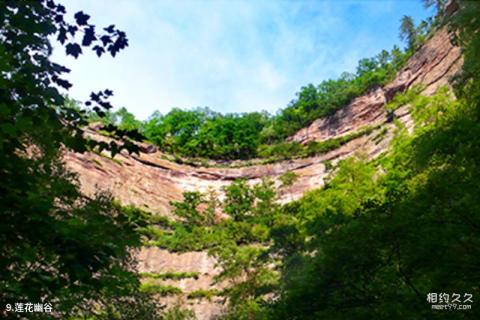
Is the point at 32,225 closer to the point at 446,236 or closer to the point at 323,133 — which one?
the point at 446,236

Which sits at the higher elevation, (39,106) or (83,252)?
(39,106)

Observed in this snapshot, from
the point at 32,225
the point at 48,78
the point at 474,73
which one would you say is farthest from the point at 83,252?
the point at 474,73

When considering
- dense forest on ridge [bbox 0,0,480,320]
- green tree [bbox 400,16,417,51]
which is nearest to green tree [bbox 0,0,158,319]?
dense forest on ridge [bbox 0,0,480,320]

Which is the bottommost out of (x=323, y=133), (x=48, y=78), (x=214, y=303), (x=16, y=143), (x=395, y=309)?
(x=395, y=309)

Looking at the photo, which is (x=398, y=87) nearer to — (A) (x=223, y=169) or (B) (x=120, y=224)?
(A) (x=223, y=169)

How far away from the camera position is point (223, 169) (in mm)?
51062

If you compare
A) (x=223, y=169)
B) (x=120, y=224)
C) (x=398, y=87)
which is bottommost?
(x=120, y=224)

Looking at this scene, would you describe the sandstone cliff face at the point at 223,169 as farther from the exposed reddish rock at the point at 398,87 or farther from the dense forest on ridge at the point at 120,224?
the dense forest on ridge at the point at 120,224

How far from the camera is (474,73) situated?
1064 cm

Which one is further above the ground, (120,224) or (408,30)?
(408,30)

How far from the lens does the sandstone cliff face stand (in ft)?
111

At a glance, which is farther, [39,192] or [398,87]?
[398,87]

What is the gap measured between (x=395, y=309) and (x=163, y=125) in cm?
5870

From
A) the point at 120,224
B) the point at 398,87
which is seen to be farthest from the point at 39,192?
the point at 398,87
